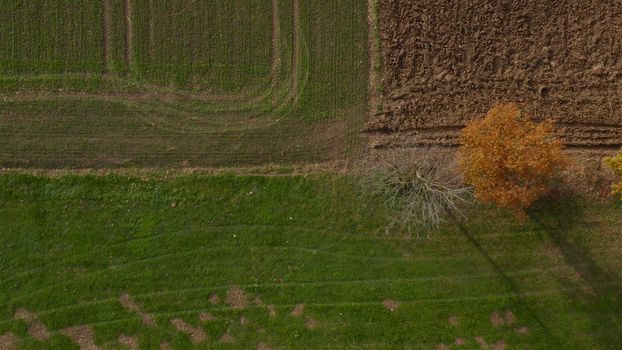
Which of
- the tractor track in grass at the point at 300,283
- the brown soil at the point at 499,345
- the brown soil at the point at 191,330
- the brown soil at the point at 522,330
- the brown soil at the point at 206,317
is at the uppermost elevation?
the tractor track in grass at the point at 300,283

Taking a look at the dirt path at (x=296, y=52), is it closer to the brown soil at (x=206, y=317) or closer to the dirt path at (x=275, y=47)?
the dirt path at (x=275, y=47)

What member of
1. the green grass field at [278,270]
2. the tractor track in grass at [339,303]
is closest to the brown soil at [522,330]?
the green grass field at [278,270]

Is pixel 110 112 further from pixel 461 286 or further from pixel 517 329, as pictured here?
pixel 517 329

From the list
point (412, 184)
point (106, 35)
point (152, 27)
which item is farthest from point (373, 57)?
point (106, 35)

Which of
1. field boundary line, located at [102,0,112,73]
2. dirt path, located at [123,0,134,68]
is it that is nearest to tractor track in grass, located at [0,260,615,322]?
field boundary line, located at [102,0,112,73]

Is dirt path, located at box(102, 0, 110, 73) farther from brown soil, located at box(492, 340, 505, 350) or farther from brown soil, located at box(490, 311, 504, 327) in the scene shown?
brown soil, located at box(492, 340, 505, 350)

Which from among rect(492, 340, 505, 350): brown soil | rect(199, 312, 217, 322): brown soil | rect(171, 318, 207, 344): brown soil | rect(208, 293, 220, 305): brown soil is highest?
rect(208, 293, 220, 305): brown soil
